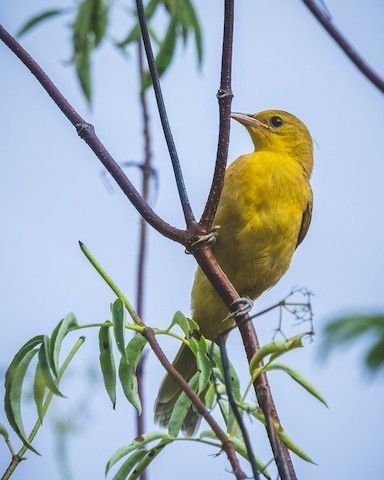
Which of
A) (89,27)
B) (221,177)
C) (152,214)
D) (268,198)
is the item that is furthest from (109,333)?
(268,198)

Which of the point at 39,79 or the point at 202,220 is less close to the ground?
the point at 39,79

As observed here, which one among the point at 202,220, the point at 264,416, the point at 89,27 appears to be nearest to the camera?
the point at 264,416

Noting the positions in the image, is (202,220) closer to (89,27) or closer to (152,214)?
(152,214)

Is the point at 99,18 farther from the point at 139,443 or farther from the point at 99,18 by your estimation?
the point at 139,443

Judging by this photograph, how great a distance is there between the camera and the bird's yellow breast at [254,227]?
4.59 meters

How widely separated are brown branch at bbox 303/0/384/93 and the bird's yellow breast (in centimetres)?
258

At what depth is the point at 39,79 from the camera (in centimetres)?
247

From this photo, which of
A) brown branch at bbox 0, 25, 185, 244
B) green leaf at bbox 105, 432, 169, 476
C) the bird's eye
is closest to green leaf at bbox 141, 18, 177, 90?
brown branch at bbox 0, 25, 185, 244

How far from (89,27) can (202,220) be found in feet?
6.23

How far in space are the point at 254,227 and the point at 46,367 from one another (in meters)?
2.67

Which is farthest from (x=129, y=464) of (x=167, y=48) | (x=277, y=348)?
(x=167, y=48)

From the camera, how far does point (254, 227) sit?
15.1 ft

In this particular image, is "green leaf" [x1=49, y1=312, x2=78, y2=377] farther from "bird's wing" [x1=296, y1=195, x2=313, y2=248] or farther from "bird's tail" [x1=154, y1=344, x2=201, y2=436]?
"bird's wing" [x1=296, y1=195, x2=313, y2=248]

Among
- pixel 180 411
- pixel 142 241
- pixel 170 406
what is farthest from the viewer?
pixel 170 406
